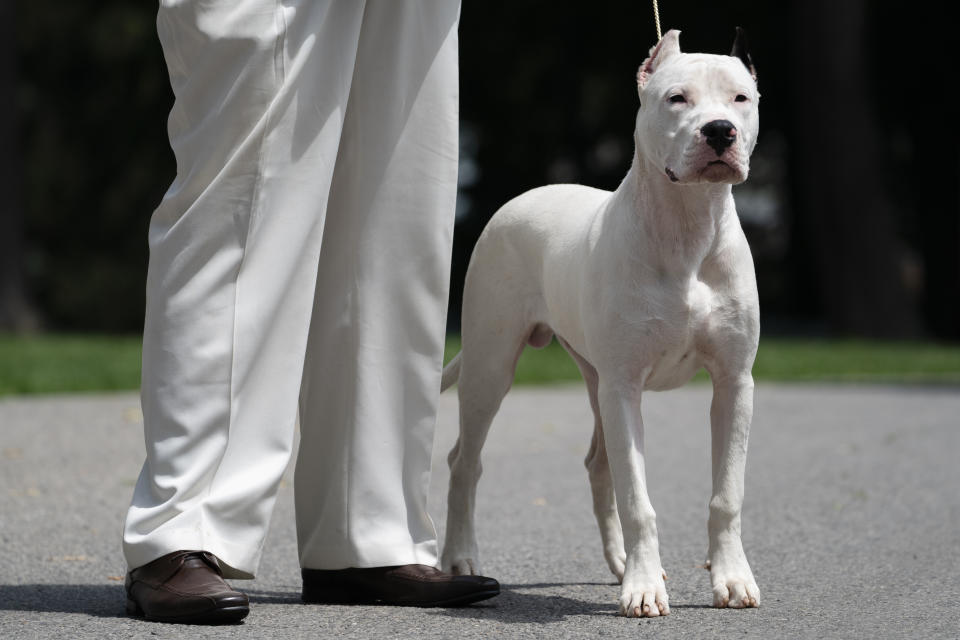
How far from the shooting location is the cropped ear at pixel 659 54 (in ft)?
13.0

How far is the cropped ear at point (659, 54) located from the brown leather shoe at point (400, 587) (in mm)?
1459

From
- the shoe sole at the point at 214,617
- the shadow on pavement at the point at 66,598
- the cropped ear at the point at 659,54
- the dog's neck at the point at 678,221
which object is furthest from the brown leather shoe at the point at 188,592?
the cropped ear at the point at 659,54

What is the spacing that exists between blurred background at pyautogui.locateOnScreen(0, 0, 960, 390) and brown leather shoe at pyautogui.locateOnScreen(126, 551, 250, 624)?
646 inches

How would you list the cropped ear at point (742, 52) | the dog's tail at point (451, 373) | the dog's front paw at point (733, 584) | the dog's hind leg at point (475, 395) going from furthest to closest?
the dog's tail at point (451, 373) → the dog's hind leg at point (475, 395) → the cropped ear at point (742, 52) → the dog's front paw at point (733, 584)

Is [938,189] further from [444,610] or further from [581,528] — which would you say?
[444,610]

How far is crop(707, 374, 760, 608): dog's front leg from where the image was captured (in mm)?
3840

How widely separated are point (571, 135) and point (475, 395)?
79.7ft

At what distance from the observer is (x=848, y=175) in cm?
1881

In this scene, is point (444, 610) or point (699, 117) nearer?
point (699, 117)

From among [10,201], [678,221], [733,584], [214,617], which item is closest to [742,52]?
[678,221]

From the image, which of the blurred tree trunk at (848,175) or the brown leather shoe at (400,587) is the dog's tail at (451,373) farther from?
the blurred tree trunk at (848,175)

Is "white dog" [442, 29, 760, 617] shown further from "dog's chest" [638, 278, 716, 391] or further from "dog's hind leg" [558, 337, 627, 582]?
"dog's hind leg" [558, 337, 627, 582]

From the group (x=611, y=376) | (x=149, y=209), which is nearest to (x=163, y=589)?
(x=611, y=376)

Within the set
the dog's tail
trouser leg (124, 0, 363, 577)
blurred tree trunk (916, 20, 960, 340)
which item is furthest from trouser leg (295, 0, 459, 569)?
blurred tree trunk (916, 20, 960, 340)
